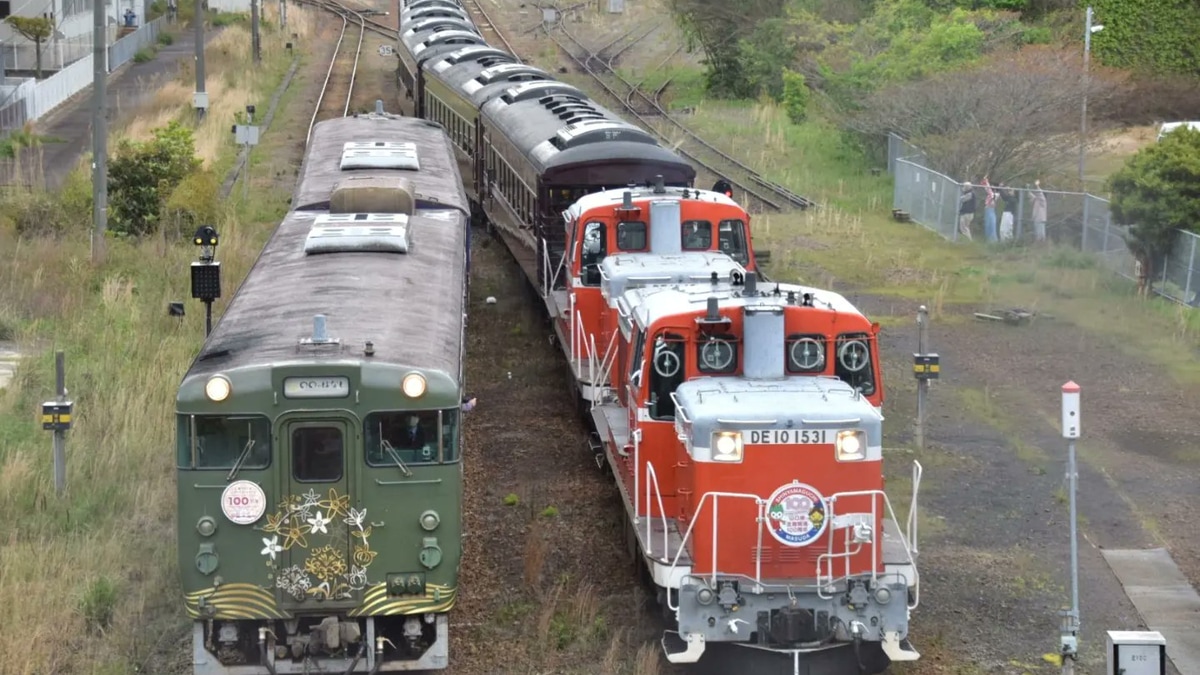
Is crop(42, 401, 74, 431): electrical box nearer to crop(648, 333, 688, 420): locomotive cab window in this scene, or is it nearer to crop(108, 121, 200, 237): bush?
crop(648, 333, 688, 420): locomotive cab window

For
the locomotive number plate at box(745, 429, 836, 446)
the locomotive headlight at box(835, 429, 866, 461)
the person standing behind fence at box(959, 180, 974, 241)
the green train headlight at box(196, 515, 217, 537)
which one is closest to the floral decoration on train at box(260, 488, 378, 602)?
the green train headlight at box(196, 515, 217, 537)

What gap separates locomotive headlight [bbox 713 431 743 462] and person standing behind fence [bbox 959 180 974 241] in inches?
825

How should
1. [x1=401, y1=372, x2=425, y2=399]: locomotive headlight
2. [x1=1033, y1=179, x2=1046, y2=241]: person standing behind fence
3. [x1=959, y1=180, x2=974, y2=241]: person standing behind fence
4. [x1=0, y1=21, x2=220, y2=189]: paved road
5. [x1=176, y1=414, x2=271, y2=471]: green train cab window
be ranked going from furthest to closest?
[x1=0, y1=21, x2=220, y2=189]: paved road < [x1=959, y1=180, x2=974, y2=241]: person standing behind fence < [x1=1033, y1=179, x2=1046, y2=241]: person standing behind fence < [x1=401, y1=372, x2=425, y2=399]: locomotive headlight < [x1=176, y1=414, x2=271, y2=471]: green train cab window

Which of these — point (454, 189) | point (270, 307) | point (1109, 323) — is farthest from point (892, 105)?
point (270, 307)

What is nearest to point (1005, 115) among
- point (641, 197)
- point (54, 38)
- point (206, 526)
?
Result: point (641, 197)

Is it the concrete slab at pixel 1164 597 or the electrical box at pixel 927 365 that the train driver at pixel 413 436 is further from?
the electrical box at pixel 927 365

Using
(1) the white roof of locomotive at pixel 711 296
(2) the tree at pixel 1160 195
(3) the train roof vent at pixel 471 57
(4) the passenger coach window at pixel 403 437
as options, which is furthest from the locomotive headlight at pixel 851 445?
(3) the train roof vent at pixel 471 57

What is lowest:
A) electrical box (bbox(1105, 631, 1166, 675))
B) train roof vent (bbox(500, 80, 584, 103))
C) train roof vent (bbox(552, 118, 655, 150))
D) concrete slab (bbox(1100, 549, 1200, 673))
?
concrete slab (bbox(1100, 549, 1200, 673))

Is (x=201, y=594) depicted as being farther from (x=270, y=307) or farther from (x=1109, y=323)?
(x=1109, y=323)

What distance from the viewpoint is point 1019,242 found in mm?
30938

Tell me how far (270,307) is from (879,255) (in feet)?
63.1

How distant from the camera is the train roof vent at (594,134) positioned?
22.8 m

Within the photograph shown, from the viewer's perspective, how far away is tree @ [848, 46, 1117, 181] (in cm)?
3325

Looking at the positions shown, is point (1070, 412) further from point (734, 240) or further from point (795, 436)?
point (734, 240)
